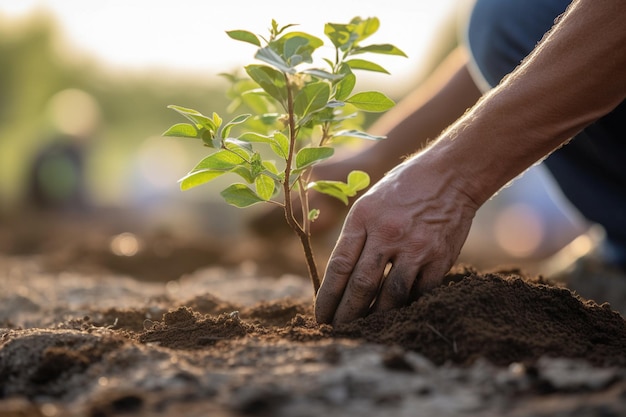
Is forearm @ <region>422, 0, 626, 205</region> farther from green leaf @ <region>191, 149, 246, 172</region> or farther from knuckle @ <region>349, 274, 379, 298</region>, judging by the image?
green leaf @ <region>191, 149, 246, 172</region>

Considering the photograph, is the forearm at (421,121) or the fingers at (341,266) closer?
the fingers at (341,266)

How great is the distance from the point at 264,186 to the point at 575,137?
1818 mm

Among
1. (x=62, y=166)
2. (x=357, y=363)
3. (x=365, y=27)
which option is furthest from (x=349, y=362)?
(x=62, y=166)

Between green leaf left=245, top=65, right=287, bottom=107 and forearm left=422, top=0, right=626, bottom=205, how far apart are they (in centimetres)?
42

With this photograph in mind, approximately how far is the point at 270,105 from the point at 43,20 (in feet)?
37.2

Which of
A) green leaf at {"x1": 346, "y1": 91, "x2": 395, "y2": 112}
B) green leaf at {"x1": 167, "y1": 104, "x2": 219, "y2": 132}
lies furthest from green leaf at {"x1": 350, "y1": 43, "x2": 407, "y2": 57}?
green leaf at {"x1": 167, "y1": 104, "x2": 219, "y2": 132}

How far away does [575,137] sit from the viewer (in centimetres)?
313

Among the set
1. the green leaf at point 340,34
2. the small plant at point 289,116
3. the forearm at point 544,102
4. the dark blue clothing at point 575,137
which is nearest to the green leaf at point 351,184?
the small plant at point 289,116

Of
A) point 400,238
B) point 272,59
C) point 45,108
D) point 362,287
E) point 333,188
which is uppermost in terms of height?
point 45,108

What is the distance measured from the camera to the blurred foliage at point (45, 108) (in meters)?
9.86

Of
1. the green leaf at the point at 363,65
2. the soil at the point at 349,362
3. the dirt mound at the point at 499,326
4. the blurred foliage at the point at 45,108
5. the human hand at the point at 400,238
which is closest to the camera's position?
the soil at the point at 349,362

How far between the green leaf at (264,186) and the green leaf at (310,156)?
10cm

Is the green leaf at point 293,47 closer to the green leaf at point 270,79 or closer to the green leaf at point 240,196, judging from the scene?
the green leaf at point 270,79

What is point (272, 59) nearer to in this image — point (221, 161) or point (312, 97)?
point (312, 97)
